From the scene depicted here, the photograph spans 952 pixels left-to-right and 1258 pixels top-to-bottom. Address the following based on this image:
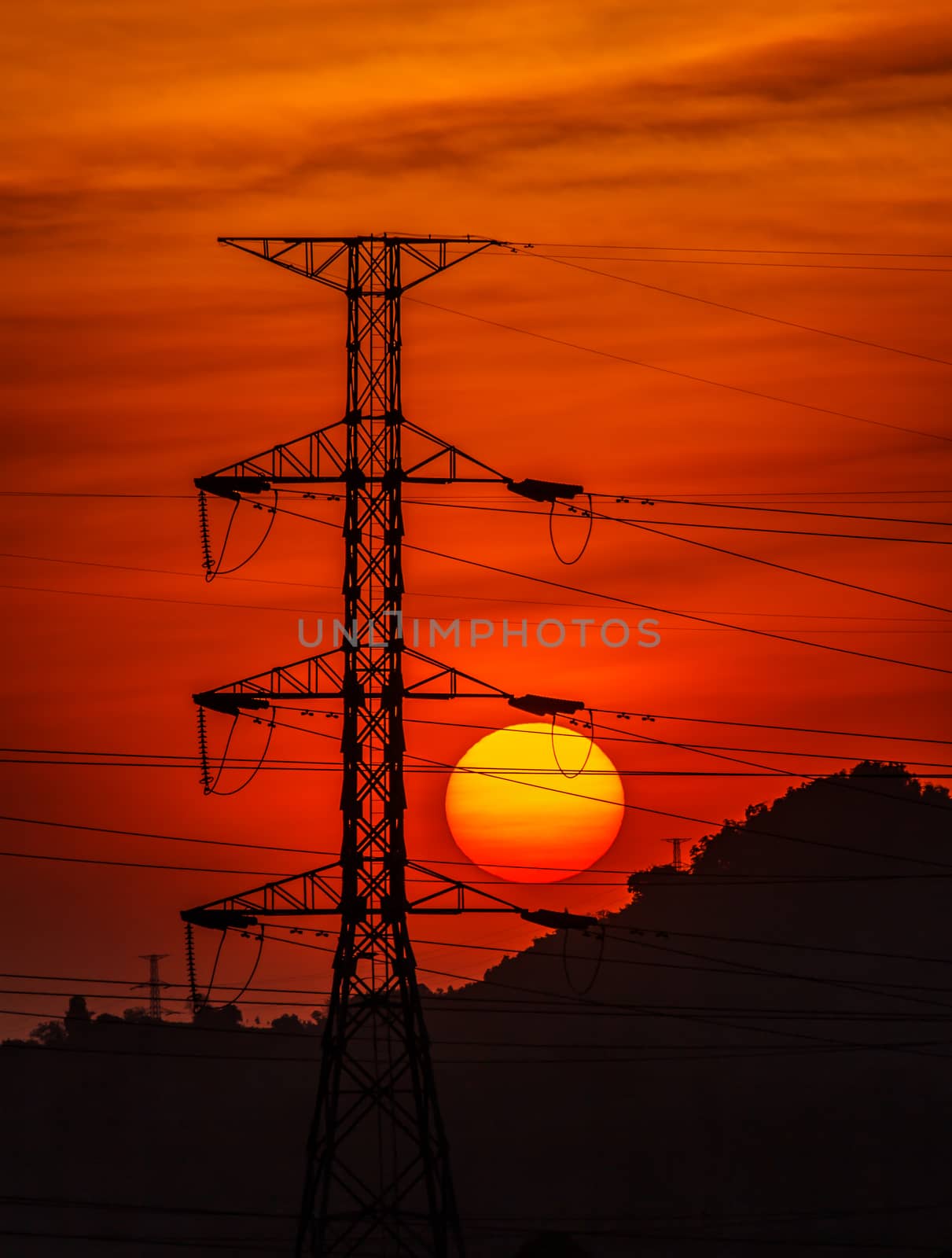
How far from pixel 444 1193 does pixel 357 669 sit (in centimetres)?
1191

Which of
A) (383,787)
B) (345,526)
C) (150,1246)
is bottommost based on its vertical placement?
(150,1246)

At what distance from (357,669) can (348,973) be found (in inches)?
254

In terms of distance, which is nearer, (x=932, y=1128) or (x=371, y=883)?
(x=371, y=883)

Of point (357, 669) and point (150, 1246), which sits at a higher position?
point (357, 669)

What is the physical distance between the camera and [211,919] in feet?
158

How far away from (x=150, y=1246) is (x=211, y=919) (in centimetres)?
15164

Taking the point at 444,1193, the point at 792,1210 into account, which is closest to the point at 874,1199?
the point at 792,1210

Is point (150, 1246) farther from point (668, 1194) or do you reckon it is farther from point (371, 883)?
point (371, 883)

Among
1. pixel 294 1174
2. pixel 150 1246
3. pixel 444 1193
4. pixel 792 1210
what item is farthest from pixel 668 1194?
pixel 444 1193

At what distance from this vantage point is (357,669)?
46.4 meters

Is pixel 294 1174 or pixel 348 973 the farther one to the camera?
pixel 294 1174

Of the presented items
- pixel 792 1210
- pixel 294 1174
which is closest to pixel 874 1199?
pixel 792 1210

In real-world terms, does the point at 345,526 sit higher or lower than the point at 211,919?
→ higher

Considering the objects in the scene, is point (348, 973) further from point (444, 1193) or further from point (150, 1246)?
point (150, 1246)
